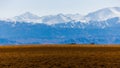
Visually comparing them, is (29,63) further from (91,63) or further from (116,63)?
(116,63)

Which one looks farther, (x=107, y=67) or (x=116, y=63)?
(x=116, y=63)

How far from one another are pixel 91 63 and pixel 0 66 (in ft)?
38.6

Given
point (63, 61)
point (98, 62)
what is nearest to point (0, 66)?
point (63, 61)

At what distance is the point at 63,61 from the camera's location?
162 feet

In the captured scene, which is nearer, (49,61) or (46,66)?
(46,66)

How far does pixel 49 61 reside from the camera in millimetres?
49375

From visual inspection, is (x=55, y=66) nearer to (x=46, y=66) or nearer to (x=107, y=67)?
(x=46, y=66)

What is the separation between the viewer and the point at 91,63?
4672 centimetres

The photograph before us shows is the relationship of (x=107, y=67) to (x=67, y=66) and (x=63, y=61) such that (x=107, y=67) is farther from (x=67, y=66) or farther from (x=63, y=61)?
(x=63, y=61)

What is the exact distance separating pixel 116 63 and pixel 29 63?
11.5 meters

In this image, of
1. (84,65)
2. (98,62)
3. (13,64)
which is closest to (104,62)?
(98,62)

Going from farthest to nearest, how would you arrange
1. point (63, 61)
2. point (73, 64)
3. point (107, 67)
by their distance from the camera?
point (63, 61) → point (73, 64) → point (107, 67)

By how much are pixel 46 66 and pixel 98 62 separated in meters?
7.50

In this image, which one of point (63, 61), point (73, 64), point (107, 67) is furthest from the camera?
point (63, 61)
